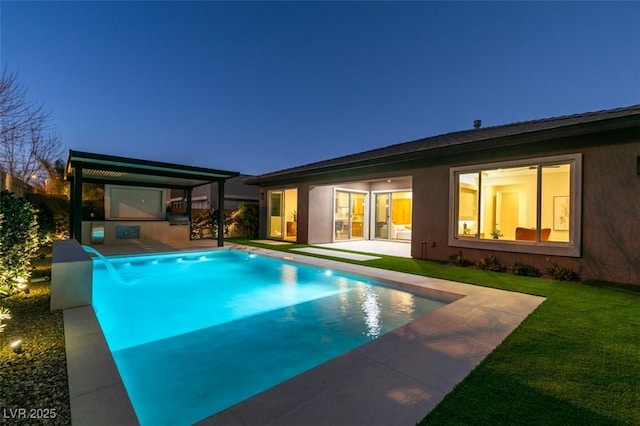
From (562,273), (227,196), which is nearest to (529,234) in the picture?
(562,273)

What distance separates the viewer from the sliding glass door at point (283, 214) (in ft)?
48.2

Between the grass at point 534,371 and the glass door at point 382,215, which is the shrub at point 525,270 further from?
the glass door at point 382,215

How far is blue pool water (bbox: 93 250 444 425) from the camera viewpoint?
118 inches

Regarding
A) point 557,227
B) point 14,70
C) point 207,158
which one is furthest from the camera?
point 207,158

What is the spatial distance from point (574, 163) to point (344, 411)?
732 centimetres

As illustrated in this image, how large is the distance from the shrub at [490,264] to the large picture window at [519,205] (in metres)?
0.33

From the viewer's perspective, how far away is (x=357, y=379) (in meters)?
2.54

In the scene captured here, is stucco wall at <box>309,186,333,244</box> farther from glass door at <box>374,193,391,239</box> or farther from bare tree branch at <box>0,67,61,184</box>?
bare tree branch at <box>0,67,61,184</box>

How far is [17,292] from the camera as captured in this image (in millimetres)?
4867

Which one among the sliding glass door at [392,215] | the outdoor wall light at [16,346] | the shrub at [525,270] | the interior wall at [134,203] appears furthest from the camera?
the sliding glass door at [392,215]

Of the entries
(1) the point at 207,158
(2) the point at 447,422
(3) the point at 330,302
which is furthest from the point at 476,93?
(1) the point at 207,158

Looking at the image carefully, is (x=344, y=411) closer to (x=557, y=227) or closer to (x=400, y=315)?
(x=400, y=315)

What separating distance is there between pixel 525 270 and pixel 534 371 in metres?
5.25

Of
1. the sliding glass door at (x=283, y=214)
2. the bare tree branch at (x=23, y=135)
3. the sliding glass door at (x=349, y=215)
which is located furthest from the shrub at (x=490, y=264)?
the bare tree branch at (x=23, y=135)
